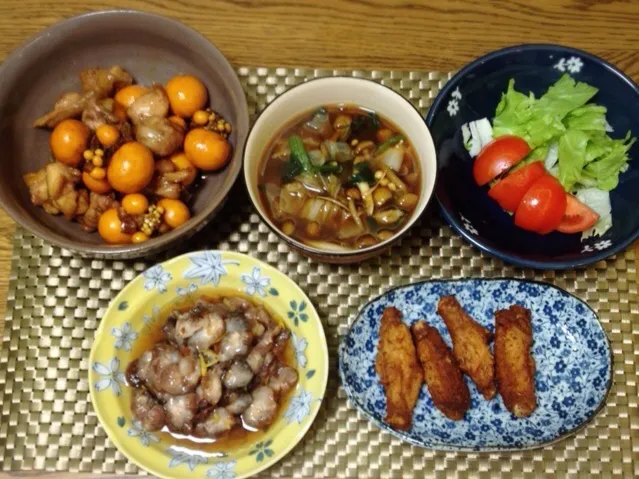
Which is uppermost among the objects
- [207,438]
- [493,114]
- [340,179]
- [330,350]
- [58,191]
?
[493,114]

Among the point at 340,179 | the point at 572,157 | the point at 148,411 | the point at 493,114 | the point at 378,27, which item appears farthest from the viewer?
the point at 378,27

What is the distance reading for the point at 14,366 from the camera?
178 cm

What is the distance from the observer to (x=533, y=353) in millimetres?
1821

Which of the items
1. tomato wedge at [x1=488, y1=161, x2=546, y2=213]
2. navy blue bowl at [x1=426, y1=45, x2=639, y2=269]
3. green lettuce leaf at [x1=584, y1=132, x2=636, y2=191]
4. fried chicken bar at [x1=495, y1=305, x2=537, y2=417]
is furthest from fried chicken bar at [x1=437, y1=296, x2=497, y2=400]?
green lettuce leaf at [x1=584, y1=132, x2=636, y2=191]

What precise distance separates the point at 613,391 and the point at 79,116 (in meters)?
1.71

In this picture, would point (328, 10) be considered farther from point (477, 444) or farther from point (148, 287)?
point (477, 444)

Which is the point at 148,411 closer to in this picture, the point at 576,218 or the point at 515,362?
the point at 515,362

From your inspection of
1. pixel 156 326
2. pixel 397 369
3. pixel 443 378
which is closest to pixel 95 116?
pixel 156 326

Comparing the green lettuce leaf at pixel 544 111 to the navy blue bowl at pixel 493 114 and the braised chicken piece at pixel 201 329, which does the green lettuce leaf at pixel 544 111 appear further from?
the braised chicken piece at pixel 201 329

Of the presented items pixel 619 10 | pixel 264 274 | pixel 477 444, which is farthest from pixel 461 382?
pixel 619 10

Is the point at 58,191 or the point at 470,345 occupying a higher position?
the point at 58,191

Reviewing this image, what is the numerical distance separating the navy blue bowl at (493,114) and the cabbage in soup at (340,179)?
131 millimetres

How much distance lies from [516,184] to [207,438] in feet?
3.64

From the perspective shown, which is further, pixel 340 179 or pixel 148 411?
pixel 340 179
